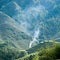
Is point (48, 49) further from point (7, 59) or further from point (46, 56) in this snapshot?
point (7, 59)

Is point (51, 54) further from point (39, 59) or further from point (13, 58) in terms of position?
point (13, 58)

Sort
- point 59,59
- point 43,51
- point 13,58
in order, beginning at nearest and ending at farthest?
point 59,59 → point 43,51 → point 13,58

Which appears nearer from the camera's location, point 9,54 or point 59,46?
point 59,46

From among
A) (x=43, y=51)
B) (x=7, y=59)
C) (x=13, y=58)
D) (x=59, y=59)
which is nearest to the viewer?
(x=59, y=59)

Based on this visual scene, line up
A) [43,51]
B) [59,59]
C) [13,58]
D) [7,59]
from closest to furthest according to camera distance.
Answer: [59,59], [43,51], [7,59], [13,58]

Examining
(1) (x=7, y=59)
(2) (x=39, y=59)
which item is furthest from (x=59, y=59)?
(1) (x=7, y=59)

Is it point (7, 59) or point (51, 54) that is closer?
point (51, 54)

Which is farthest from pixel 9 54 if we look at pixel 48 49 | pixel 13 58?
pixel 48 49

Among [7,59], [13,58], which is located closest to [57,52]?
[7,59]
